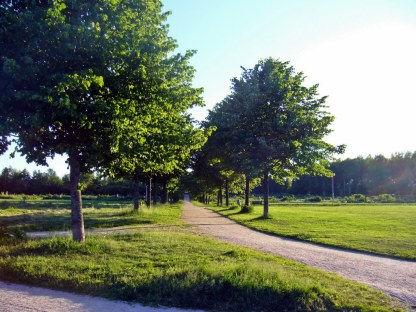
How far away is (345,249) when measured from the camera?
17484mm

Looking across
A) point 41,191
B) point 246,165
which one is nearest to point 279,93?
point 246,165

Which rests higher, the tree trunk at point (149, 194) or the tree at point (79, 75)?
the tree at point (79, 75)

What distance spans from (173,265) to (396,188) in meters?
133

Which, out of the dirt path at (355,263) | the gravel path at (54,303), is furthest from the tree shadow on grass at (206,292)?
the dirt path at (355,263)

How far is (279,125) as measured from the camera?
32.2m

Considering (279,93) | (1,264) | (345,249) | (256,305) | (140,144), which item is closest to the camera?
(256,305)

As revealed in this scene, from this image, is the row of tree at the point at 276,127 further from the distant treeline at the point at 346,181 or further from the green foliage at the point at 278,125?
the distant treeline at the point at 346,181

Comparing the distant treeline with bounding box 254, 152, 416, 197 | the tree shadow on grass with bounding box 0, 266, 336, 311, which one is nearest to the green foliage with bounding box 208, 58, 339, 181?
the tree shadow on grass with bounding box 0, 266, 336, 311

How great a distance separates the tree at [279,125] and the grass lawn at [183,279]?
785 inches

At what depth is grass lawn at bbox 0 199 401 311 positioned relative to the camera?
8953 mm

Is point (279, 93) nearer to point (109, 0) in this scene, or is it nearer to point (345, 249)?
point (345, 249)

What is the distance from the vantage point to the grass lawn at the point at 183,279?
895cm

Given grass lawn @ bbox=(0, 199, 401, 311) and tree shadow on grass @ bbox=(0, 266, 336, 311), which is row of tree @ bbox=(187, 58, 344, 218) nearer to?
grass lawn @ bbox=(0, 199, 401, 311)

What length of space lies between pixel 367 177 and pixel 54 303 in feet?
464
